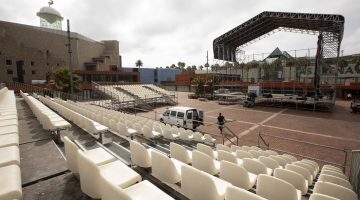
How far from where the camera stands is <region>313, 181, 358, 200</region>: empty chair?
339cm

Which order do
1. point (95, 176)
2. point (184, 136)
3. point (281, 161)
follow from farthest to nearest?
point (184, 136) < point (281, 161) < point (95, 176)

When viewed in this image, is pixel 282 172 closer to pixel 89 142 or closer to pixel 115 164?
pixel 115 164

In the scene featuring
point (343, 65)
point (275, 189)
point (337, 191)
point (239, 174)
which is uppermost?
point (343, 65)

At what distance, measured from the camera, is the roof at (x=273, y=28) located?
94.3ft

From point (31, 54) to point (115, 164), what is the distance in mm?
45086

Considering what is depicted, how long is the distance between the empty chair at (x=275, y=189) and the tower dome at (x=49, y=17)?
83333mm

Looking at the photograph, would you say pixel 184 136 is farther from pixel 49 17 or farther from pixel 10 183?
pixel 49 17

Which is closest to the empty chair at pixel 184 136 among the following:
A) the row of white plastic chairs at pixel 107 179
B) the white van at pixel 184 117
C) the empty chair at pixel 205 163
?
the white van at pixel 184 117

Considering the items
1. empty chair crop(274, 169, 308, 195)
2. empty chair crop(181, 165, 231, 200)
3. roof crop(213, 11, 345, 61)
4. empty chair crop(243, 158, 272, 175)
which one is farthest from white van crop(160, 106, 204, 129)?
roof crop(213, 11, 345, 61)

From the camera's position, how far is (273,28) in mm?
39000

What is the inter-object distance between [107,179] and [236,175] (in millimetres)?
2650

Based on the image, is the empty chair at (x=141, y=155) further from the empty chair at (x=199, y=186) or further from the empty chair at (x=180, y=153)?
the empty chair at (x=199, y=186)

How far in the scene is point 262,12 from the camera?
3441cm

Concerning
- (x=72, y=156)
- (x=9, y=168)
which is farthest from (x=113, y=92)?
(x=9, y=168)
